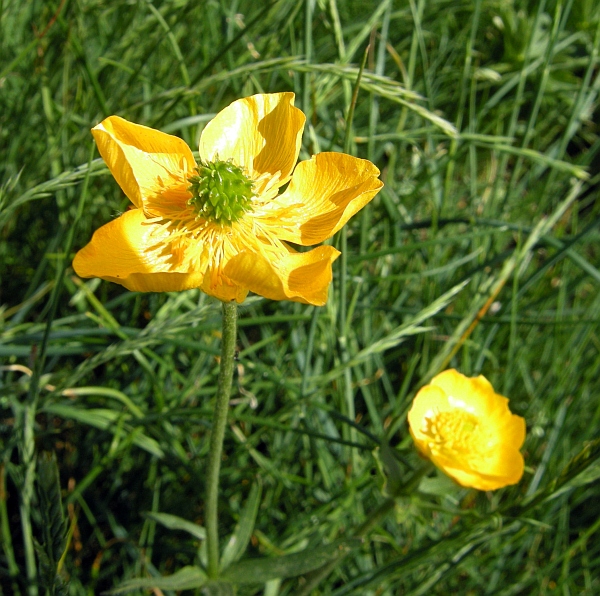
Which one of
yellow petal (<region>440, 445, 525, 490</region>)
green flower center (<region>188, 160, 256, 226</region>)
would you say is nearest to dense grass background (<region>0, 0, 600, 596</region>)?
yellow petal (<region>440, 445, 525, 490</region>)

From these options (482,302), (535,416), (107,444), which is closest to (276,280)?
(482,302)

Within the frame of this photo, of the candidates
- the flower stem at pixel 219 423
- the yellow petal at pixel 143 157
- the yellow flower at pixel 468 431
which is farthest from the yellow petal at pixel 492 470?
the yellow petal at pixel 143 157

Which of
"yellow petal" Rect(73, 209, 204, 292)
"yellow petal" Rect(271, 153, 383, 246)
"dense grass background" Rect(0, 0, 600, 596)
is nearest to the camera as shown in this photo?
"yellow petal" Rect(73, 209, 204, 292)

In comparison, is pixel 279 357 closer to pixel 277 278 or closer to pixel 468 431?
pixel 468 431

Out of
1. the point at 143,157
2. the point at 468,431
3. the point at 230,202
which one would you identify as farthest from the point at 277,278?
the point at 468,431

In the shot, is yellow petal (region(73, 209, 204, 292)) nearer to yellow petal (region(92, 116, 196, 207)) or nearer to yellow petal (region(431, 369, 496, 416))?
yellow petal (region(92, 116, 196, 207))

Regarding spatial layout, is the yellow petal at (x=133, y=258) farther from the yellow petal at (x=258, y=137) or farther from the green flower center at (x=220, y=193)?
the yellow petal at (x=258, y=137)
